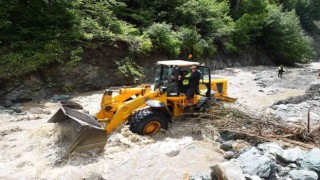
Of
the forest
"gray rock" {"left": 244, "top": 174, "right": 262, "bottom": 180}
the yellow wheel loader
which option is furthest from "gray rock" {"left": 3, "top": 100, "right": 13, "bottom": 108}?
"gray rock" {"left": 244, "top": 174, "right": 262, "bottom": 180}

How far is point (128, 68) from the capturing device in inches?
680

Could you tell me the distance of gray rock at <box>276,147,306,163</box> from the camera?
6562mm

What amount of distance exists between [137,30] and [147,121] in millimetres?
12241

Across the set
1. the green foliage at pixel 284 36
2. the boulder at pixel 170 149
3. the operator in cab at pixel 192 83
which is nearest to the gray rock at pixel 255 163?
the boulder at pixel 170 149

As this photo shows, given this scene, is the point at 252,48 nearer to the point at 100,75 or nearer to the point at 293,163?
the point at 100,75

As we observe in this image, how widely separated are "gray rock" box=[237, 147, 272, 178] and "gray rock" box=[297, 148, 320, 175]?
2.09ft

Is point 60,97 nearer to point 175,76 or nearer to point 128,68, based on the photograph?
point 128,68

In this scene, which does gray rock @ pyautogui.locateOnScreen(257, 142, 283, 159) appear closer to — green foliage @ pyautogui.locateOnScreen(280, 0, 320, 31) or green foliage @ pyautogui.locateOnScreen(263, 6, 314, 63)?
green foliage @ pyautogui.locateOnScreen(263, 6, 314, 63)

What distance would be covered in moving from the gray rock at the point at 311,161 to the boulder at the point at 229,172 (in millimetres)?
1321

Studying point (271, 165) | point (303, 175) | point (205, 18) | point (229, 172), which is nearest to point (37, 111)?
point (229, 172)

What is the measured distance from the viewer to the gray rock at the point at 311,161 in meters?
6.02

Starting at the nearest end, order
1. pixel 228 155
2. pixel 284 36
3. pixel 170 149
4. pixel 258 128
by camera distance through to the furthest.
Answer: pixel 228 155, pixel 170 149, pixel 258 128, pixel 284 36

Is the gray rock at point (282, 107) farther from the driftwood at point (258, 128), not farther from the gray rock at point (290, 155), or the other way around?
the gray rock at point (290, 155)

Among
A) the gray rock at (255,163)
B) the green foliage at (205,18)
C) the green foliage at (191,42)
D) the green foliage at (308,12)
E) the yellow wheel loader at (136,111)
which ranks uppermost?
the green foliage at (308,12)
